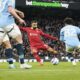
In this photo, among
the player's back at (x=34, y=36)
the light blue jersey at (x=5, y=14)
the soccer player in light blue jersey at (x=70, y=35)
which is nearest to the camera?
the light blue jersey at (x=5, y=14)

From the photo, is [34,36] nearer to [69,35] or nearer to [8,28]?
[69,35]

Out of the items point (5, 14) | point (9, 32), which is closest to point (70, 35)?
point (9, 32)

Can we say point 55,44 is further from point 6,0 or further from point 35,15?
point 6,0

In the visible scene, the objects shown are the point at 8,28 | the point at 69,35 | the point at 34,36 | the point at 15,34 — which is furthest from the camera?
the point at 34,36

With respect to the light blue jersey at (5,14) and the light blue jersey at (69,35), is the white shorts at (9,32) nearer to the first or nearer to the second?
the light blue jersey at (5,14)

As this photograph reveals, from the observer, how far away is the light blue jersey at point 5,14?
36.6ft

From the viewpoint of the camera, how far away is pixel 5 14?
1126 cm

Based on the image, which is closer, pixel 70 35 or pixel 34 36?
pixel 70 35

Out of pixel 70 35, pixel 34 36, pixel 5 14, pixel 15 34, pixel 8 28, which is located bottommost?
pixel 34 36

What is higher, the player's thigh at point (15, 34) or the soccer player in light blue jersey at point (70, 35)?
the player's thigh at point (15, 34)

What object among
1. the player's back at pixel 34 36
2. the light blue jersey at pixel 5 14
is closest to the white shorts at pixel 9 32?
the light blue jersey at pixel 5 14

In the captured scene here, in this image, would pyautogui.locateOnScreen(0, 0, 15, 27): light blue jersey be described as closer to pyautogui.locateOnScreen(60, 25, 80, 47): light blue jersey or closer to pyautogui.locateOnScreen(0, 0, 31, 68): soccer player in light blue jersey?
pyautogui.locateOnScreen(0, 0, 31, 68): soccer player in light blue jersey

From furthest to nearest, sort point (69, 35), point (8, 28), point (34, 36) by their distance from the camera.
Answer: point (34, 36) < point (69, 35) < point (8, 28)

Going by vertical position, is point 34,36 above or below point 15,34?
below
